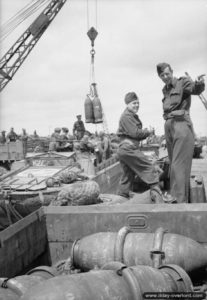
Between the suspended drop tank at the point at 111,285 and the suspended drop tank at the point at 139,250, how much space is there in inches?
18.2

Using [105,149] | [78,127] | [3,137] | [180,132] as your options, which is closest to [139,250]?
[180,132]

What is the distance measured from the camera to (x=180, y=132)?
527cm

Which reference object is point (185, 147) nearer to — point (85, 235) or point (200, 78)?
point (200, 78)

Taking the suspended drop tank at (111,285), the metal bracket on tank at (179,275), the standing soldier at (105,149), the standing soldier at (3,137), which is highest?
the standing soldier at (3,137)

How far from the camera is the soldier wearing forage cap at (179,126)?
204 inches

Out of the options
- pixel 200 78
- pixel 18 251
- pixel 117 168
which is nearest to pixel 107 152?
pixel 117 168

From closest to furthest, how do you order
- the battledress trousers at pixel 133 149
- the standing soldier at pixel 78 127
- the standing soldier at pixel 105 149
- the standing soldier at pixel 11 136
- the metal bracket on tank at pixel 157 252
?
the metal bracket on tank at pixel 157 252
the battledress trousers at pixel 133 149
the standing soldier at pixel 105 149
the standing soldier at pixel 78 127
the standing soldier at pixel 11 136

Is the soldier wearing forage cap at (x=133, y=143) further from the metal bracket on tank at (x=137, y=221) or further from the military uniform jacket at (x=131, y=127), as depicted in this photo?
the metal bracket on tank at (x=137, y=221)

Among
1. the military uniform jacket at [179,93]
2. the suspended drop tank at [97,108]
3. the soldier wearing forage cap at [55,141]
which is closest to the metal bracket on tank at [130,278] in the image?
the military uniform jacket at [179,93]

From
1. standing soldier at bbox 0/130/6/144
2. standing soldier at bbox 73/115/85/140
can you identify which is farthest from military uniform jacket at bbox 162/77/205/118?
standing soldier at bbox 0/130/6/144

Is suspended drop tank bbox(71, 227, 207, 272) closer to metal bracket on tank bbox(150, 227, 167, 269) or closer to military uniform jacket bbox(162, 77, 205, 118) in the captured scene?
metal bracket on tank bbox(150, 227, 167, 269)

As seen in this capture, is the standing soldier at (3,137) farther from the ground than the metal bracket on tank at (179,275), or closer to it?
farther from the ground

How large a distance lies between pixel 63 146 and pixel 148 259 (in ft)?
49.9

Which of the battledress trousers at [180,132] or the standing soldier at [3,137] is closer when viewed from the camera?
the battledress trousers at [180,132]
